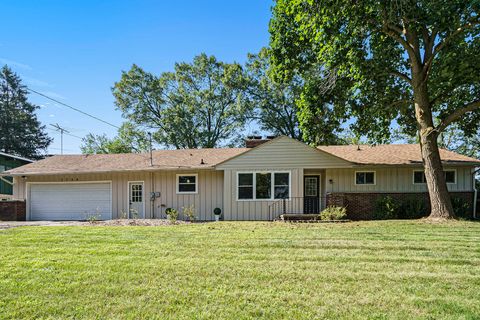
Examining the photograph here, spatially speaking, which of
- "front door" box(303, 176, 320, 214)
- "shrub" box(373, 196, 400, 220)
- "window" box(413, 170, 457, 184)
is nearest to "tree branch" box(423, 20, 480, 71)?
"window" box(413, 170, 457, 184)

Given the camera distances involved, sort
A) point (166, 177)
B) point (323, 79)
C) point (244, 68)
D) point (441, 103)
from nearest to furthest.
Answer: point (323, 79)
point (441, 103)
point (166, 177)
point (244, 68)

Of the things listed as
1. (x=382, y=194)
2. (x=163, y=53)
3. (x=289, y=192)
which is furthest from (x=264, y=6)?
(x=382, y=194)

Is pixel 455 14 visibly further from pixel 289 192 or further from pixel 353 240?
pixel 289 192

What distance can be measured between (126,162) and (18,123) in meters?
34.7

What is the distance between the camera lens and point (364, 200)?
46.5 ft

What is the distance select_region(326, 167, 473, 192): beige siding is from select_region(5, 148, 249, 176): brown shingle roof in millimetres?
5364

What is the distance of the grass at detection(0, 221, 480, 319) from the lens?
3561 mm

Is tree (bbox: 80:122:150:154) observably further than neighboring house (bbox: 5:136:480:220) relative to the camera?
Yes

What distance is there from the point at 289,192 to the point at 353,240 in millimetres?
6876

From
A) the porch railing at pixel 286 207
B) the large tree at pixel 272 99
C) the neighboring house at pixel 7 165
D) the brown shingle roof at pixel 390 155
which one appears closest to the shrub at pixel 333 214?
the porch railing at pixel 286 207

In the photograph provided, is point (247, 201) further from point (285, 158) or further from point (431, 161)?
point (431, 161)

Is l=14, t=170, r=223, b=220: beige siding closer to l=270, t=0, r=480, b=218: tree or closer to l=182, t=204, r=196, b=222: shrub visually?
l=182, t=204, r=196, b=222: shrub

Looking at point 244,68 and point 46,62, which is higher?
point 244,68

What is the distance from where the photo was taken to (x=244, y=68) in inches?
1201
